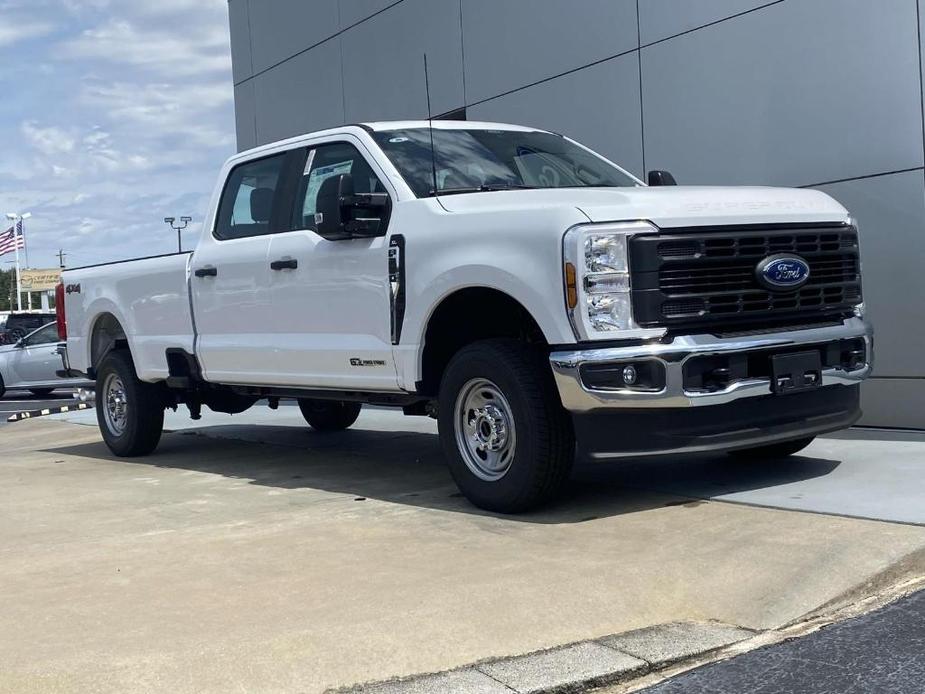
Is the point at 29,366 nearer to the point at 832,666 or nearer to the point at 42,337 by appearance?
the point at 42,337

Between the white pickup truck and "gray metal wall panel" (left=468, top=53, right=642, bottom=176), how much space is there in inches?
110

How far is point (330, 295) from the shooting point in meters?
7.19

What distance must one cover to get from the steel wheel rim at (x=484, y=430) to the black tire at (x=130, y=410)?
3.99m

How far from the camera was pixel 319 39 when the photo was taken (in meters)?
15.6

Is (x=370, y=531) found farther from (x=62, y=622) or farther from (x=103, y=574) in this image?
(x=62, y=622)

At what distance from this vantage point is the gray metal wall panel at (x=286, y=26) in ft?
50.6

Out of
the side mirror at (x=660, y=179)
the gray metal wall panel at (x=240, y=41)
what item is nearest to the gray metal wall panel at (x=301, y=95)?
the gray metal wall panel at (x=240, y=41)

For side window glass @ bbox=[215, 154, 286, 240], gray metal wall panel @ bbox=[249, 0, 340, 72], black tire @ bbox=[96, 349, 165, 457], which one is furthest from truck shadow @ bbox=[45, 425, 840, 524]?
gray metal wall panel @ bbox=[249, 0, 340, 72]

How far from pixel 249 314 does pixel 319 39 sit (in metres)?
8.54

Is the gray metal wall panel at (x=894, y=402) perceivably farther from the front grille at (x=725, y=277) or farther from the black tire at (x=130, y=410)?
the black tire at (x=130, y=410)

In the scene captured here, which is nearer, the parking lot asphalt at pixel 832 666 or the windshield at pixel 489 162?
the parking lot asphalt at pixel 832 666

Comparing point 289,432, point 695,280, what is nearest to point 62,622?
point 695,280

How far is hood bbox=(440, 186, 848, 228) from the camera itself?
5672 millimetres

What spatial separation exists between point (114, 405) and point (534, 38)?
17.6 feet
